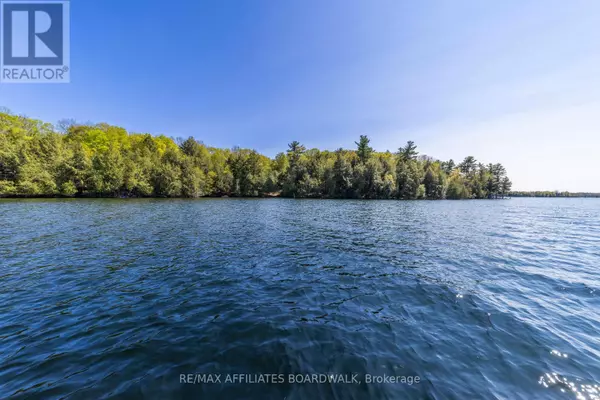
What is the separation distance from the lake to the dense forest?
6516 cm

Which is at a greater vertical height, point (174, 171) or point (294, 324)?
point (174, 171)

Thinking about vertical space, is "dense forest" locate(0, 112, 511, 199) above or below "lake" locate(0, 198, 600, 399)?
above

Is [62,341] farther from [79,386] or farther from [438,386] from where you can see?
[438,386]

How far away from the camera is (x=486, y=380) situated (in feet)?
15.7

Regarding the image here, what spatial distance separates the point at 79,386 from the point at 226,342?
9.30 ft

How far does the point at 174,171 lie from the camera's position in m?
74.4

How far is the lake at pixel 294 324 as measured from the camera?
466cm

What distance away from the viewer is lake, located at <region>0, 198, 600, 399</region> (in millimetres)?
4656

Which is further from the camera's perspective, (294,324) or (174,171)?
(174,171)

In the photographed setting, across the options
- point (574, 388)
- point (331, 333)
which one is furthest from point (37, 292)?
point (574, 388)

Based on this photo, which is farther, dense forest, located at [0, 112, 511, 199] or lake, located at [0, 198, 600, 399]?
dense forest, located at [0, 112, 511, 199]

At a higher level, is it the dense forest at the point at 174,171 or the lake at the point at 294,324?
the dense forest at the point at 174,171

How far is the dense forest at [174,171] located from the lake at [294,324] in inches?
2565

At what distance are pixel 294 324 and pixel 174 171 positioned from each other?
80.4 metres
